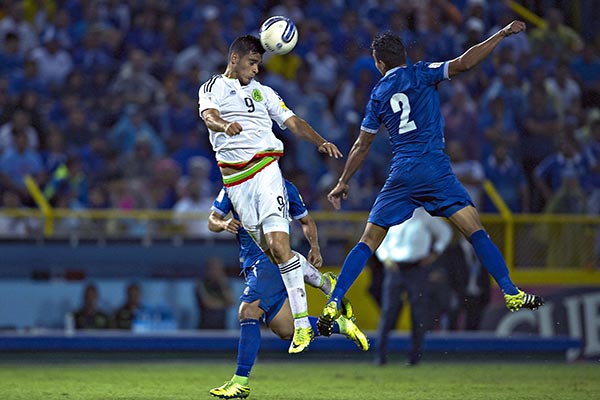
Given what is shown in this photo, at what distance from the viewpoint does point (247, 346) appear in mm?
9086

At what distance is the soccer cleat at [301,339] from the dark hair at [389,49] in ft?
7.67

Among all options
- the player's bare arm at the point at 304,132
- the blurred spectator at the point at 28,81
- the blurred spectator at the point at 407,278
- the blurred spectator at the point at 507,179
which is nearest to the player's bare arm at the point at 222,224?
the player's bare arm at the point at 304,132

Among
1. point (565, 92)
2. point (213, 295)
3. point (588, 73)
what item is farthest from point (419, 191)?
point (588, 73)

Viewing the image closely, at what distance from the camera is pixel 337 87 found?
61.3 feet

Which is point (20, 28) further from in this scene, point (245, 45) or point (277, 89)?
point (245, 45)

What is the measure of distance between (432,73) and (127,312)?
719 centimetres

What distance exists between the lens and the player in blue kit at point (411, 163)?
9.48 m

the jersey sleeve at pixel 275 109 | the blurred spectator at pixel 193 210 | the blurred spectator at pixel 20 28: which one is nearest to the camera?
the jersey sleeve at pixel 275 109

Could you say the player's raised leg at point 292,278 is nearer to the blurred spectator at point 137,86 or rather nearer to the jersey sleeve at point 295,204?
the jersey sleeve at point 295,204

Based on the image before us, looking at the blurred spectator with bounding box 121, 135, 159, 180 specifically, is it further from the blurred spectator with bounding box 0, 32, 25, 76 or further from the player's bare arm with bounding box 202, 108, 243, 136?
the player's bare arm with bounding box 202, 108, 243, 136

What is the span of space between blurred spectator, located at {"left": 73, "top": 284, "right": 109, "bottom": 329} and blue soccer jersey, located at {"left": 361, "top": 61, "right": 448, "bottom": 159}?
6.69 metres

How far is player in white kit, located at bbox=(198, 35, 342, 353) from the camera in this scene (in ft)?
29.5

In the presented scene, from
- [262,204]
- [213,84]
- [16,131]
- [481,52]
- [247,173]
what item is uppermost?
[16,131]

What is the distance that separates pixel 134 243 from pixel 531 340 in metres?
5.35
